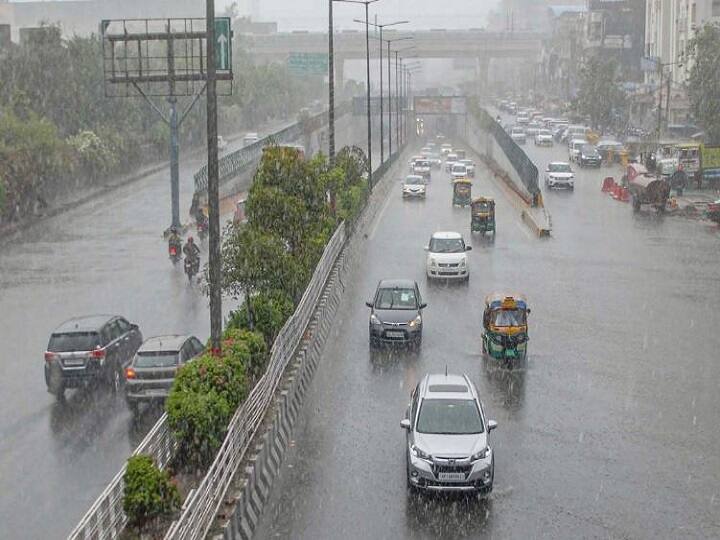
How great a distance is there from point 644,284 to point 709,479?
18.3m

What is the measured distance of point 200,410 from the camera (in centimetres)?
1641

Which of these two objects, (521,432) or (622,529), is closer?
(622,529)

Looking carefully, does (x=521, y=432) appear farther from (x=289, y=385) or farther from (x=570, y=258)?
(x=570, y=258)

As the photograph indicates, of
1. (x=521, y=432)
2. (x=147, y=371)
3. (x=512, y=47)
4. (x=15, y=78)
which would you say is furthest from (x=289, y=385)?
(x=512, y=47)

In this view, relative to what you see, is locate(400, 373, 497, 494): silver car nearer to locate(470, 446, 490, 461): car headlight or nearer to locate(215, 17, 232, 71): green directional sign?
locate(470, 446, 490, 461): car headlight

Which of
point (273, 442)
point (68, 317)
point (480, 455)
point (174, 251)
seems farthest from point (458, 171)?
point (480, 455)

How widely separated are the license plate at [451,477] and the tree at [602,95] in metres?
94.1

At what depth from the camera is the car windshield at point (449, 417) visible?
18.0 meters

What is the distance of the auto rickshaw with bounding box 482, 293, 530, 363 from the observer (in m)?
25.7

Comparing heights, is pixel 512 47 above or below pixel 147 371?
above

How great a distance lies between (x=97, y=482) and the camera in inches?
719

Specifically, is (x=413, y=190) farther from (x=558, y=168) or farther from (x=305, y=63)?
(x=305, y=63)

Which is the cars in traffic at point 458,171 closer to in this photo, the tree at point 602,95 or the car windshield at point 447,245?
the car windshield at point 447,245

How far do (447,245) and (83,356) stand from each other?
16867mm
